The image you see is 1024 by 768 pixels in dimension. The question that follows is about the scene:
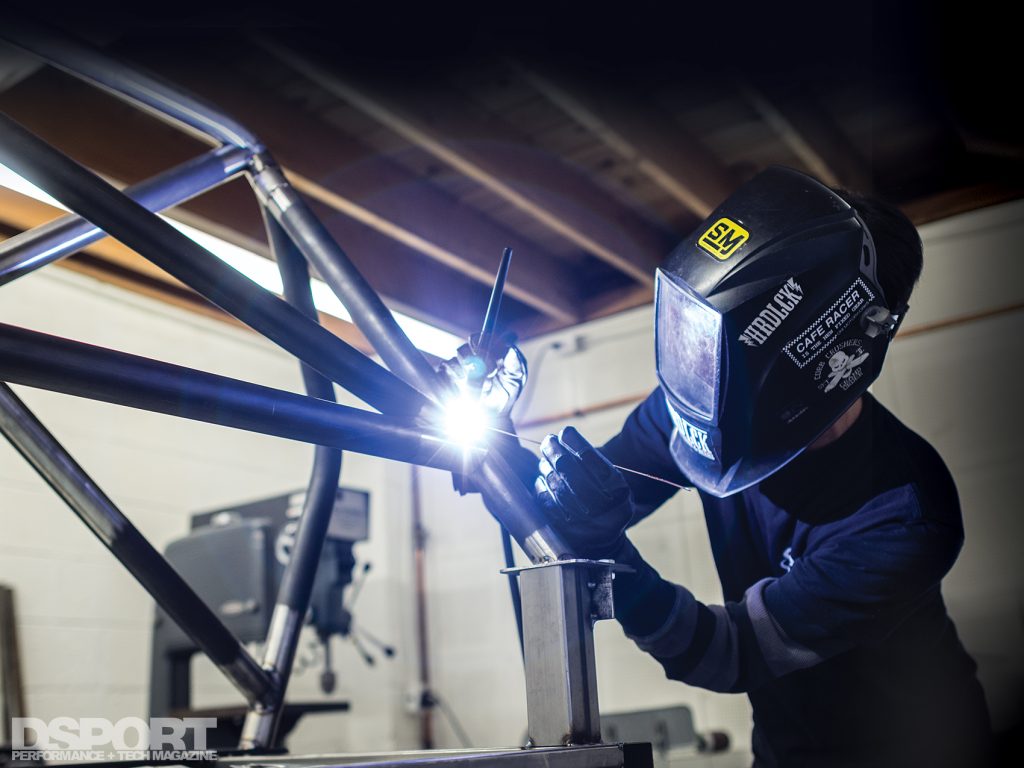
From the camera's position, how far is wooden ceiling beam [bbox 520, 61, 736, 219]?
2494mm

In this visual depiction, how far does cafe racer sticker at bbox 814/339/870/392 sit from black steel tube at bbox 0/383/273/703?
0.72m

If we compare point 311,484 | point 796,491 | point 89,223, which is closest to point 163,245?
point 89,223

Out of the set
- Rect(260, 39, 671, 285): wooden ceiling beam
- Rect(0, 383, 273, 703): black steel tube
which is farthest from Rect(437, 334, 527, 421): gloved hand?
Rect(260, 39, 671, 285): wooden ceiling beam

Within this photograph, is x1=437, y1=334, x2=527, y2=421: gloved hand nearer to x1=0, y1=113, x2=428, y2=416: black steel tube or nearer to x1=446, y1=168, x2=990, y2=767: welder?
x1=446, y1=168, x2=990, y2=767: welder

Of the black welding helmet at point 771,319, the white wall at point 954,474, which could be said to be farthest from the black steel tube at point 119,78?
the white wall at point 954,474

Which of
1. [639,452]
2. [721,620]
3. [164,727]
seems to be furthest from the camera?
[639,452]

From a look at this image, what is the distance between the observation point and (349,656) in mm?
4059

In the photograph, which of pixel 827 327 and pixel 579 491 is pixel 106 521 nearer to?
pixel 579 491

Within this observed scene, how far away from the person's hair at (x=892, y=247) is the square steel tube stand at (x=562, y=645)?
0.60 m

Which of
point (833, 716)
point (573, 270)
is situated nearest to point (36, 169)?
point (833, 716)

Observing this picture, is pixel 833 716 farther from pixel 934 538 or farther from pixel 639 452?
pixel 639 452

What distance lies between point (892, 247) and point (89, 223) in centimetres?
93

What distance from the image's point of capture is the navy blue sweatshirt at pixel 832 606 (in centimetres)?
116

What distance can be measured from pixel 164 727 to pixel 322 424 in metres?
0.53
